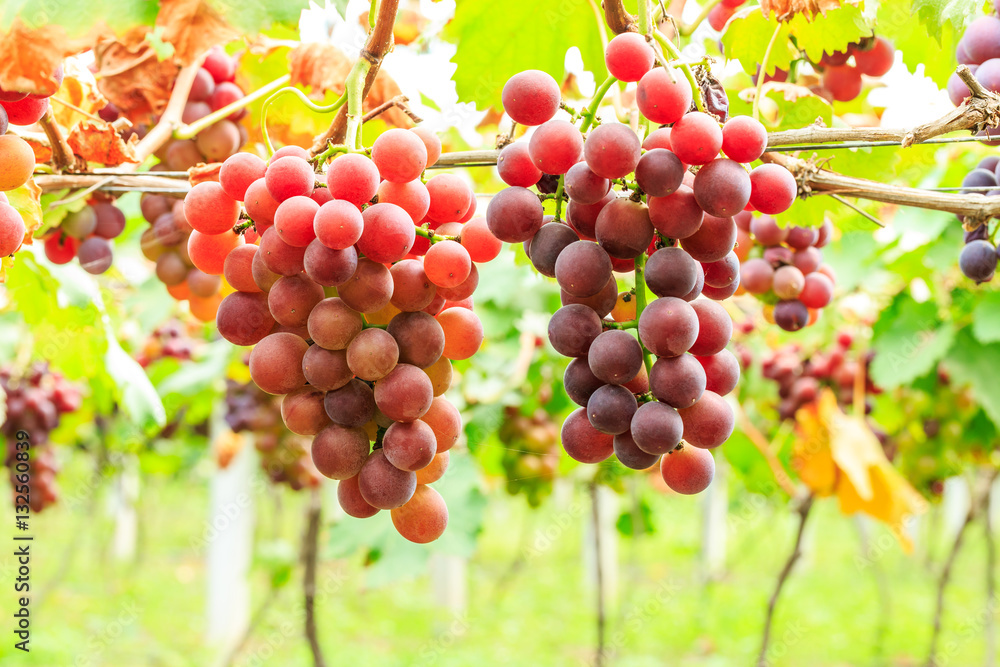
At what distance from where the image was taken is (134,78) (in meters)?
1.22

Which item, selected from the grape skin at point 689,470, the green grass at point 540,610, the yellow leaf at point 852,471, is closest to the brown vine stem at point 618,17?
the grape skin at point 689,470

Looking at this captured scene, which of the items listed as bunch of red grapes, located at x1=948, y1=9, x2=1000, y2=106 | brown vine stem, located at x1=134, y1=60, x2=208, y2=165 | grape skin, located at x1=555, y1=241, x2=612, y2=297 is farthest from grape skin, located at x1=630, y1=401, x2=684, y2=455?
brown vine stem, located at x1=134, y1=60, x2=208, y2=165

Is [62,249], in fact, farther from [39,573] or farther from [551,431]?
[39,573]

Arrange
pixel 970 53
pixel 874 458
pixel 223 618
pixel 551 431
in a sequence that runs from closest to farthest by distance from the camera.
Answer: pixel 970 53, pixel 874 458, pixel 551 431, pixel 223 618

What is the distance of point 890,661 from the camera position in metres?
6.21

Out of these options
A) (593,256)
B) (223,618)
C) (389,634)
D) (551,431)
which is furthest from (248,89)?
(389,634)

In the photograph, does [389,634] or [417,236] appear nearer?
[417,236]

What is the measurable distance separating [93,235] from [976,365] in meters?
2.26

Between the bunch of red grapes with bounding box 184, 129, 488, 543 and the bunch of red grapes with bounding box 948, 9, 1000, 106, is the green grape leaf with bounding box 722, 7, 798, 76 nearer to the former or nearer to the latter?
the bunch of red grapes with bounding box 948, 9, 1000, 106

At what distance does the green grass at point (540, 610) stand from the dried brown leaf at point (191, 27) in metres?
4.34

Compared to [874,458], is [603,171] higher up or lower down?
higher up

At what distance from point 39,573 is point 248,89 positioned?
9755 mm

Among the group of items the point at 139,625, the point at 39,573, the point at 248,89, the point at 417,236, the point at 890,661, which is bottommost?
the point at 39,573

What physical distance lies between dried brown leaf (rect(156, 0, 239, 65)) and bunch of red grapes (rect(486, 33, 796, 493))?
0.36m
